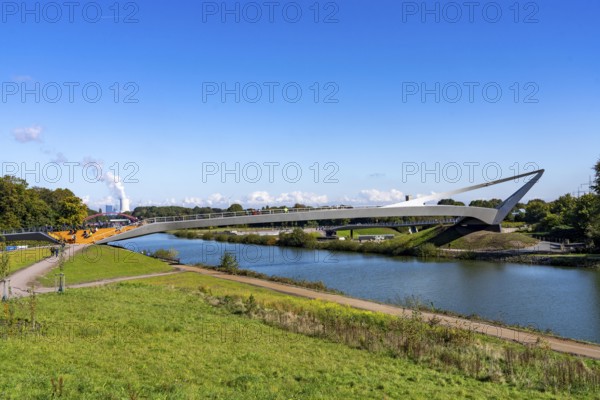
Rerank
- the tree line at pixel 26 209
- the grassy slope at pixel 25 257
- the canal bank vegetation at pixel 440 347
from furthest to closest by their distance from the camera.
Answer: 1. the tree line at pixel 26 209
2. the grassy slope at pixel 25 257
3. the canal bank vegetation at pixel 440 347

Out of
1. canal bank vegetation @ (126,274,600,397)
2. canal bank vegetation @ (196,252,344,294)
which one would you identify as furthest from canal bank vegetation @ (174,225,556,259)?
canal bank vegetation @ (126,274,600,397)

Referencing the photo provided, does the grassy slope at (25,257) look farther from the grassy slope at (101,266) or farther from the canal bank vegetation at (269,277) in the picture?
the canal bank vegetation at (269,277)

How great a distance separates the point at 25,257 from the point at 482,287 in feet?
103

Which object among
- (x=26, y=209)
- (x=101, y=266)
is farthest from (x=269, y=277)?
(x=26, y=209)

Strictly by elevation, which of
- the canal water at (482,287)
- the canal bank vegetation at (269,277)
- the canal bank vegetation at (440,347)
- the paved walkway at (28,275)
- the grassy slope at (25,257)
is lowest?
the canal water at (482,287)

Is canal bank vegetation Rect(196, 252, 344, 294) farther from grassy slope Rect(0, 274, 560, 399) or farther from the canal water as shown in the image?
grassy slope Rect(0, 274, 560, 399)

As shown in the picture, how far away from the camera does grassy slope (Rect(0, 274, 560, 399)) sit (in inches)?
278

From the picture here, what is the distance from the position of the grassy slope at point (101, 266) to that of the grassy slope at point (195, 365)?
13.1 meters

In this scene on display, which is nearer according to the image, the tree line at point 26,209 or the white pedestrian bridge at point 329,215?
the white pedestrian bridge at point 329,215

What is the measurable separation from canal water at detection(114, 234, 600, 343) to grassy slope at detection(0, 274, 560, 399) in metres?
8.72

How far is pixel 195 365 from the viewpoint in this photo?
8.59 m

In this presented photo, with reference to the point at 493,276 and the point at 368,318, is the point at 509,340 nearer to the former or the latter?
the point at 368,318

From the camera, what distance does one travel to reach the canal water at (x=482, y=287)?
64.7ft

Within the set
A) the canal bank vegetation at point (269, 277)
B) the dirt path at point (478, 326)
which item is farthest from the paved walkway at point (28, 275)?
the dirt path at point (478, 326)
